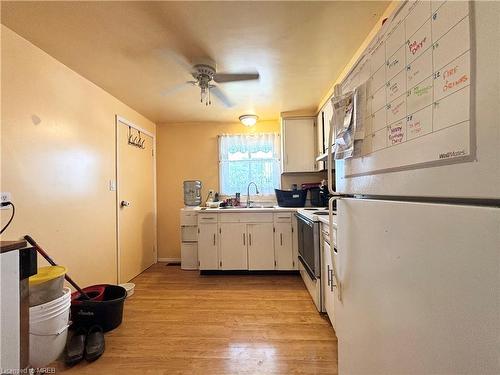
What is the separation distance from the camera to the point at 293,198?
336cm

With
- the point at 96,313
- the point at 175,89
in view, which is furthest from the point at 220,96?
the point at 96,313

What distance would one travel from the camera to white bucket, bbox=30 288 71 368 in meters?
1.39

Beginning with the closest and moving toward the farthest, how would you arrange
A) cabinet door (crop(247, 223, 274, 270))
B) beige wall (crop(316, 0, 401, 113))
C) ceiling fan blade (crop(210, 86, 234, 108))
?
beige wall (crop(316, 0, 401, 113)), ceiling fan blade (crop(210, 86, 234, 108)), cabinet door (crop(247, 223, 274, 270))

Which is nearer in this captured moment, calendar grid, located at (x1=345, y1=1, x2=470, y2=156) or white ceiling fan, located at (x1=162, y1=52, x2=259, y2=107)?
calendar grid, located at (x1=345, y1=1, x2=470, y2=156)

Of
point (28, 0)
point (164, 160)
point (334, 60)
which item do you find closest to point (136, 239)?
point (164, 160)

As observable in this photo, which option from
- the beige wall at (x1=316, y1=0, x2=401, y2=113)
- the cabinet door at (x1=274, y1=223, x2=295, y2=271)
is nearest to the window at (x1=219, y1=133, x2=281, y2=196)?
the cabinet door at (x1=274, y1=223, x2=295, y2=271)

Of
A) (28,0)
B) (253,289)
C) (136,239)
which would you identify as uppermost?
(28,0)

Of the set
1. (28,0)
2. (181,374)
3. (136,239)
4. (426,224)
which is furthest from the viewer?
(136,239)

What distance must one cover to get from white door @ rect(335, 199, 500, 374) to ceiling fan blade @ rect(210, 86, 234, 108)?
2.10 metres

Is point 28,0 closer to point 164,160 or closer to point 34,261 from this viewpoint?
point 34,261

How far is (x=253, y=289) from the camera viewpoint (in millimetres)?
2691

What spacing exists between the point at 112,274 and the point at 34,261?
170 cm

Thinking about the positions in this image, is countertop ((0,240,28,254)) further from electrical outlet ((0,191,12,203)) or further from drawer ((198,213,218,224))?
drawer ((198,213,218,224))

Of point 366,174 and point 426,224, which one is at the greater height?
point 366,174
